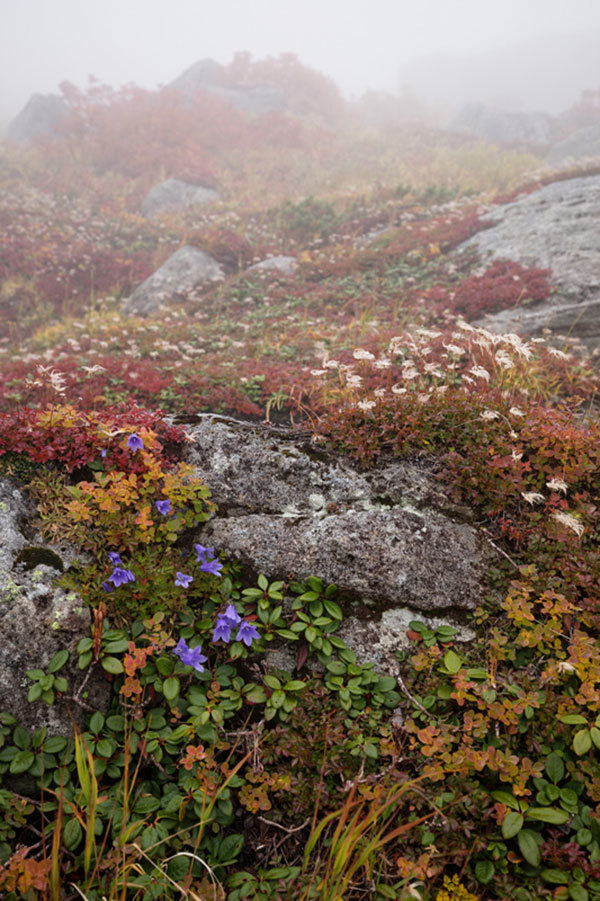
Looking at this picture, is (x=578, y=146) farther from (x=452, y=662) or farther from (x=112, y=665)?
(x=112, y=665)

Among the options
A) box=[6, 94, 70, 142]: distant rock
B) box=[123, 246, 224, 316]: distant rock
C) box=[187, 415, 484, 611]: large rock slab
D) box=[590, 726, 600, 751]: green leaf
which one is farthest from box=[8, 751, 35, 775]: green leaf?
box=[6, 94, 70, 142]: distant rock

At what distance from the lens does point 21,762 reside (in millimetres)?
2502

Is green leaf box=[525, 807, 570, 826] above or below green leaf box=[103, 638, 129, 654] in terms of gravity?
below

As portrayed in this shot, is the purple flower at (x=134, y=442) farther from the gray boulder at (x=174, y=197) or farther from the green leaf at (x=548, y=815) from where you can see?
the gray boulder at (x=174, y=197)

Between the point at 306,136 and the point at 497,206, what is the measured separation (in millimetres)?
17175

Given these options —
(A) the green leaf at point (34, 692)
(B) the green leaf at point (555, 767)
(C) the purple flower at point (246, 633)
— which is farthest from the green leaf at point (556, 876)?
(A) the green leaf at point (34, 692)

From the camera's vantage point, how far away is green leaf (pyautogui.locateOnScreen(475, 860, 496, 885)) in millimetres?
2283

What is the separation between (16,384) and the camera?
647 cm

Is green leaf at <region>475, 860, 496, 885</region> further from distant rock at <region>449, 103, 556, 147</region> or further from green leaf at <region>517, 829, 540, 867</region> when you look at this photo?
distant rock at <region>449, 103, 556, 147</region>

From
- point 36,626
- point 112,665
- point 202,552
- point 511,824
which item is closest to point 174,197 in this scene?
point 202,552

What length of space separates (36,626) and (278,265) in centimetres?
1129

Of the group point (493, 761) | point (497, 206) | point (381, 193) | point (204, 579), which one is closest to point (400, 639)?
point (493, 761)

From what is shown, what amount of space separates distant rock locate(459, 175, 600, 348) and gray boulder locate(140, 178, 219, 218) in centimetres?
1260

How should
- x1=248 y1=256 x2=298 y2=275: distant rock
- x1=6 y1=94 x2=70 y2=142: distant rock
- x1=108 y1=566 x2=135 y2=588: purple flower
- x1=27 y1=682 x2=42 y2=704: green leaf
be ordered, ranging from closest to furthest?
x1=27 y1=682 x2=42 y2=704: green leaf < x1=108 y1=566 x2=135 y2=588: purple flower < x1=248 y1=256 x2=298 y2=275: distant rock < x1=6 y1=94 x2=70 y2=142: distant rock
